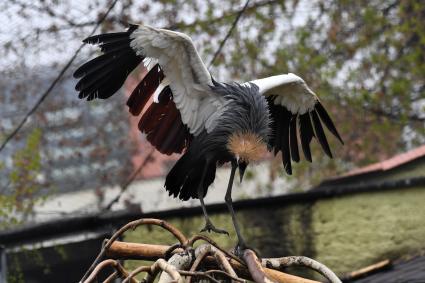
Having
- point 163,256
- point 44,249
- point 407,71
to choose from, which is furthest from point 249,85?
point 407,71

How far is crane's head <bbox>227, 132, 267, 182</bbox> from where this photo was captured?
10.6 ft

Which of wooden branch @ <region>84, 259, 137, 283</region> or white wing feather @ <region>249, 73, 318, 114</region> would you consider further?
white wing feather @ <region>249, 73, 318, 114</region>

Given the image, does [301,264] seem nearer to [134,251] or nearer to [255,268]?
[255,268]

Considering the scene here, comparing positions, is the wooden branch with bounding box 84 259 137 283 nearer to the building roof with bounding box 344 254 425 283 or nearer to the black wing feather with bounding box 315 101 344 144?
the black wing feather with bounding box 315 101 344 144

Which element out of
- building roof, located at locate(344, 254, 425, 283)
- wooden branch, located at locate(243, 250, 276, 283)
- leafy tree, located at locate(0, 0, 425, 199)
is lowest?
wooden branch, located at locate(243, 250, 276, 283)

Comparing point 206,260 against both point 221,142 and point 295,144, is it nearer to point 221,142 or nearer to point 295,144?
point 221,142

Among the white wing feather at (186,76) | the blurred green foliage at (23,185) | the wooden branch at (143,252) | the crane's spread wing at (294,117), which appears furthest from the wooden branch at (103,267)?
the blurred green foliage at (23,185)

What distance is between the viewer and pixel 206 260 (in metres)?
2.17

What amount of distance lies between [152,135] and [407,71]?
689 centimetres

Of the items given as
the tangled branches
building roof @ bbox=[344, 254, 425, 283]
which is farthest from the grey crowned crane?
the tangled branches

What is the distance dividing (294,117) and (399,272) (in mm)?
1416

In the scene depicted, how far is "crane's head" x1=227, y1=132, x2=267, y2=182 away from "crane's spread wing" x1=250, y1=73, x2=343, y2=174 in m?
0.74

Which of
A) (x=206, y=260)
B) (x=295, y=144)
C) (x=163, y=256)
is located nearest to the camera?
(x=206, y=260)

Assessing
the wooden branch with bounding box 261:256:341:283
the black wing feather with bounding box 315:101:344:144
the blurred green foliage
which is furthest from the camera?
the blurred green foliage
